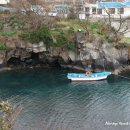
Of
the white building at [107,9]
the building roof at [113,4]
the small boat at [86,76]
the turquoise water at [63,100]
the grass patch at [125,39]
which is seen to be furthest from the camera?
the building roof at [113,4]

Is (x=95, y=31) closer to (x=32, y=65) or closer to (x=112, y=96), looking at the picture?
(x=32, y=65)

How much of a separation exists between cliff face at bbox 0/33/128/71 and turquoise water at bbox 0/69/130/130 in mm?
2677

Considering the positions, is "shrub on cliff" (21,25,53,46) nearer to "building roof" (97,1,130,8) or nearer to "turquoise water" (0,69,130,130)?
"turquoise water" (0,69,130,130)

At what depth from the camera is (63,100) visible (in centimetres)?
5853

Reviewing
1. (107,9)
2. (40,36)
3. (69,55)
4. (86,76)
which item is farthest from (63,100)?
(107,9)

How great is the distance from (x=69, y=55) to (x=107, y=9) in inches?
564

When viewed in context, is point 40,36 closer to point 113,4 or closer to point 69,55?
point 69,55

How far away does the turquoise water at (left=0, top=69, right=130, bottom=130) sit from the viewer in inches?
1956

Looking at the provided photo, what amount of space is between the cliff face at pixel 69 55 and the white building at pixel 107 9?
409 inches

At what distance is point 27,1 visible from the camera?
76.8m

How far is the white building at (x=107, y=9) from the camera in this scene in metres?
82.4

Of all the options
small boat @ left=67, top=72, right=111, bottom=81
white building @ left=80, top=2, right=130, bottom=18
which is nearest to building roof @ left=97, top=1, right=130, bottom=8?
white building @ left=80, top=2, right=130, bottom=18

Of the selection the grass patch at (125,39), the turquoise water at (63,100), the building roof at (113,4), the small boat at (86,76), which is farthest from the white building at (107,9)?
the turquoise water at (63,100)

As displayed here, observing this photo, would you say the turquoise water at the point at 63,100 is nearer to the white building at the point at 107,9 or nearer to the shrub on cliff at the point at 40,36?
the shrub on cliff at the point at 40,36
